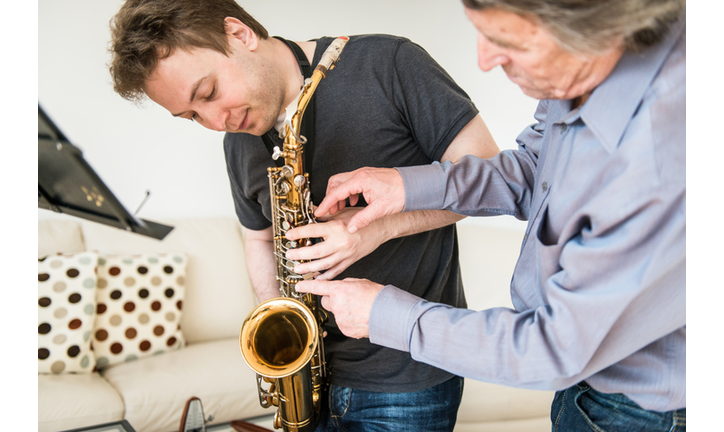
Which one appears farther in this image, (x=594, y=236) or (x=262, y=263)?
(x=262, y=263)

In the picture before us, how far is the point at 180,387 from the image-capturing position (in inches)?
117

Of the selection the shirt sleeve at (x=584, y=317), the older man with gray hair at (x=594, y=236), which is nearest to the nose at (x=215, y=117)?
the older man with gray hair at (x=594, y=236)

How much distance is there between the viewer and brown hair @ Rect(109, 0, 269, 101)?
1.42m

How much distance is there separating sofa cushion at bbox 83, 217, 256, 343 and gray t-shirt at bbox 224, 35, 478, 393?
2.23 meters

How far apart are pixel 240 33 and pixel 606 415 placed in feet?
4.71

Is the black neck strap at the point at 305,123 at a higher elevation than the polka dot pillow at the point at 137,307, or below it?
higher

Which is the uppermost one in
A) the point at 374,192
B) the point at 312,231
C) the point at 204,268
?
the point at 374,192

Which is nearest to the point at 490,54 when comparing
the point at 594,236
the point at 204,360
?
the point at 594,236

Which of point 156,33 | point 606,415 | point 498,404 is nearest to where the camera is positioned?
point 606,415

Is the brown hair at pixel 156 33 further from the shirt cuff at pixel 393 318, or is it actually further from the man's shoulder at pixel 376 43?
the shirt cuff at pixel 393 318

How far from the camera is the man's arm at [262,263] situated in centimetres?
201

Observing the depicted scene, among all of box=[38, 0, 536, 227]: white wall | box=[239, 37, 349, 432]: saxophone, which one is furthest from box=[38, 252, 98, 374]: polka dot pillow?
box=[239, 37, 349, 432]: saxophone

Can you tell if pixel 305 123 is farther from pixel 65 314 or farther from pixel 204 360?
pixel 65 314

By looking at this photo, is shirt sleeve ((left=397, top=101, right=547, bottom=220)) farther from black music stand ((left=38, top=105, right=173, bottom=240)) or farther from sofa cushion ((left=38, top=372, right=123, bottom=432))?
sofa cushion ((left=38, top=372, right=123, bottom=432))
